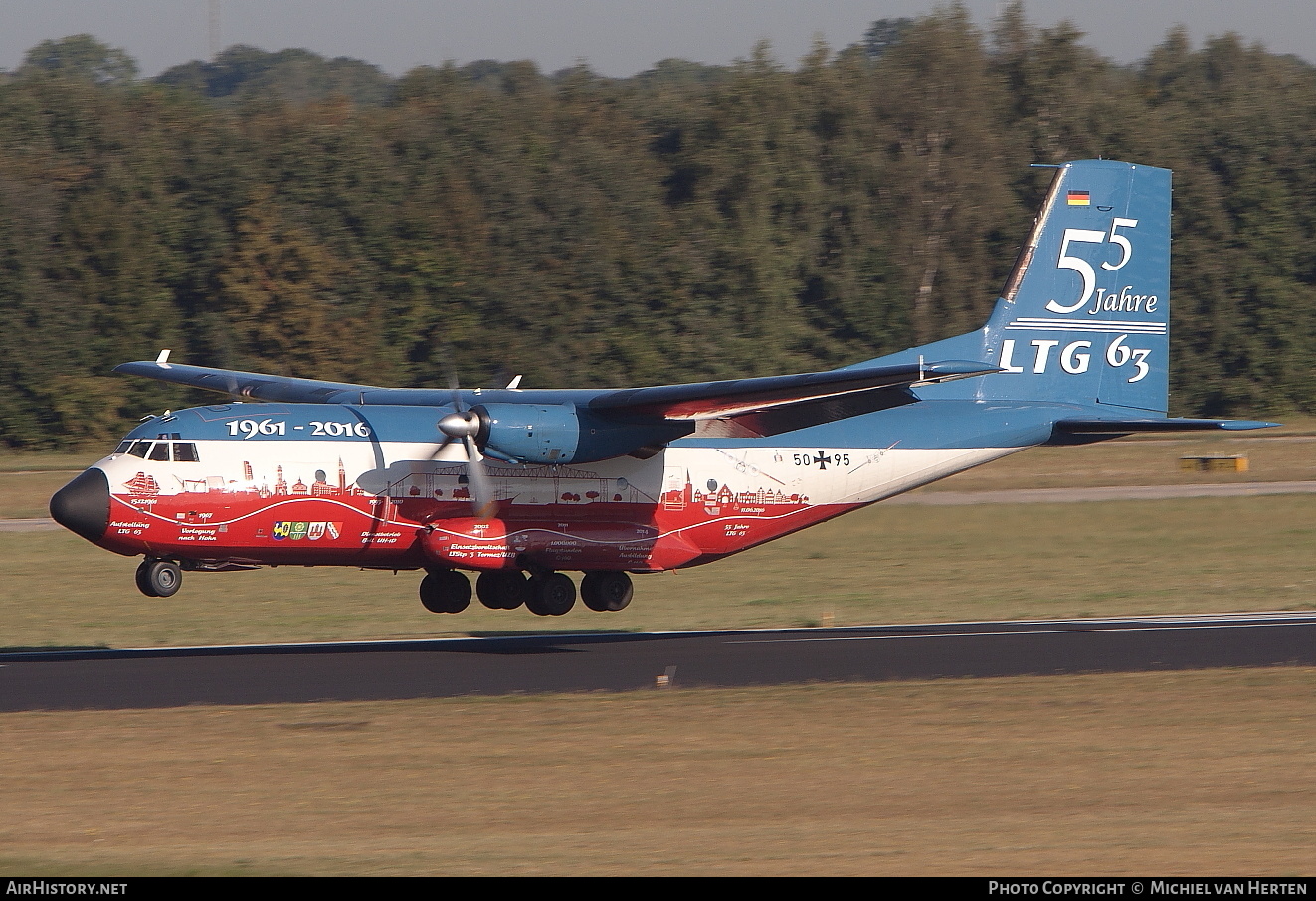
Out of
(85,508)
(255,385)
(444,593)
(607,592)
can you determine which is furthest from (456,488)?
(255,385)

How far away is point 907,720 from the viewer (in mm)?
16359

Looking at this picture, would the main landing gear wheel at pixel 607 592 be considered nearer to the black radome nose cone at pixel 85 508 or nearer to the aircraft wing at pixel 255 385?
the aircraft wing at pixel 255 385

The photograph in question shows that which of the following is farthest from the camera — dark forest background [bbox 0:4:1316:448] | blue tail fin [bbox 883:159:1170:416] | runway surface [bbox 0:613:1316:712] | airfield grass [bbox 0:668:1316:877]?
dark forest background [bbox 0:4:1316:448]

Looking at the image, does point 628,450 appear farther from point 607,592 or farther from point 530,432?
point 607,592

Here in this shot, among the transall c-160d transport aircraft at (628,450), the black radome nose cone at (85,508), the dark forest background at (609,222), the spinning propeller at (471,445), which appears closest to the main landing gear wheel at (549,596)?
the transall c-160d transport aircraft at (628,450)

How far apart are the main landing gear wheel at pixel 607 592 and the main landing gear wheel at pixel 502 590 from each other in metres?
0.94

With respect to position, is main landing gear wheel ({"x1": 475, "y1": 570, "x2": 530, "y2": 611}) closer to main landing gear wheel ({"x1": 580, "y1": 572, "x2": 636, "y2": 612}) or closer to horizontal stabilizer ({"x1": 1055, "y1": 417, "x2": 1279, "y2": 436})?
main landing gear wheel ({"x1": 580, "y1": 572, "x2": 636, "y2": 612})

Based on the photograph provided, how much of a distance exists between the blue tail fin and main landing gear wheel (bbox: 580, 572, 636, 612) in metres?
5.92

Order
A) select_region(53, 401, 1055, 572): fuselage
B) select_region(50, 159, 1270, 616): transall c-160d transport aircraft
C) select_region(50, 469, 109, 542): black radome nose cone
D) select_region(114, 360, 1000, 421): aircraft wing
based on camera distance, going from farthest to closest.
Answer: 1. select_region(50, 159, 1270, 616): transall c-160d transport aircraft
2. select_region(53, 401, 1055, 572): fuselage
3. select_region(50, 469, 109, 542): black radome nose cone
4. select_region(114, 360, 1000, 421): aircraft wing

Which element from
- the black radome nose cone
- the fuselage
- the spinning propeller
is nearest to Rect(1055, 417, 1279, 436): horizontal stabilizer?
the fuselage

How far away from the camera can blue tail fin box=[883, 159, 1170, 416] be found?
24.4 meters

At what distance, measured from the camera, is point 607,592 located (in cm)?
2269

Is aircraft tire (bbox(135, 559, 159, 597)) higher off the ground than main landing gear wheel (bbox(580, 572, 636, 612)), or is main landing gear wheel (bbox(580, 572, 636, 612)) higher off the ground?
aircraft tire (bbox(135, 559, 159, 597))

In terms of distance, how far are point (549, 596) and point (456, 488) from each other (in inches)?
89.6
